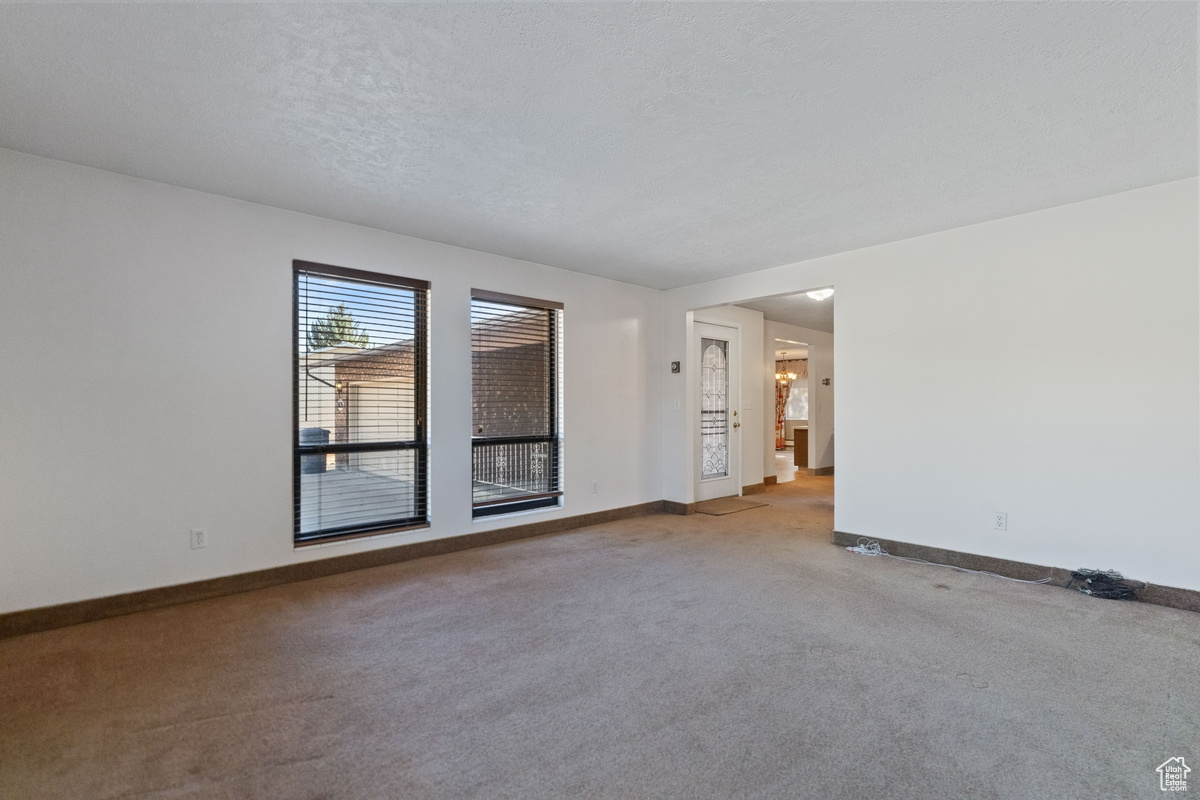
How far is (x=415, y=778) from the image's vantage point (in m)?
1.81

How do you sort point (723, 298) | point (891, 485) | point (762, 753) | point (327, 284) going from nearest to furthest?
point (762, 753) < point (327, 284) < point (891, 485) < point (723, 298)

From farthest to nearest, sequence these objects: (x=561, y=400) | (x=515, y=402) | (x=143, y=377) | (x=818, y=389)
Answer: (x=818, y=389) → (x=561, y=400) → (x=515, y=402) → (x=143, y=377)

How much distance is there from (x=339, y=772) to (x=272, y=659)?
1.08 m

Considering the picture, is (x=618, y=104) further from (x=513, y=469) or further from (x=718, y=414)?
(x=718, y=414)

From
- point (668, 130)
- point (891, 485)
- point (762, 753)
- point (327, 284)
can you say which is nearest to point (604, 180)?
point (668, 130)

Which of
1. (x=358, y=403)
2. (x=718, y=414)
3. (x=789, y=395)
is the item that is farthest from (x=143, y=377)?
(x=789, y=395)

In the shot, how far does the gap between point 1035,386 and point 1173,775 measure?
270 centimetres

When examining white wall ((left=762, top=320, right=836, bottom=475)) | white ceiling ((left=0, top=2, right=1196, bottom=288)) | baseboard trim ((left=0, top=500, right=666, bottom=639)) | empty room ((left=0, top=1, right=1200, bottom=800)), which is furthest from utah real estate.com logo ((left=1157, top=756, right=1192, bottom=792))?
white wall ((left=762, top=320, right=836, bottom=475))

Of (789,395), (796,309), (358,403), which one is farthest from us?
(789,395)

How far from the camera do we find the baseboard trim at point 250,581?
9.97ft

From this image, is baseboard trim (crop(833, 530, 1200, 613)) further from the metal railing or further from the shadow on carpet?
the metal railing

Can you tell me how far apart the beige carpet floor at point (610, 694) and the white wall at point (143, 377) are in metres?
0.42

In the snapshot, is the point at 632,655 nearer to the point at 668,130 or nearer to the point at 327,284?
the point at 668,130

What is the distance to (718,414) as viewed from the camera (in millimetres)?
7090
